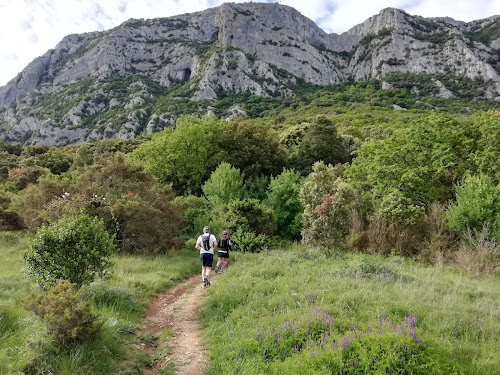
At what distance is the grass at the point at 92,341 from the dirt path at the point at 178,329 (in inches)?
11.9

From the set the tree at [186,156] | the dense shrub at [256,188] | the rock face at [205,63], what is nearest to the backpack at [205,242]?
the dense shrub at [256,188]

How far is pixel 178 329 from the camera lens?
24.2 feet

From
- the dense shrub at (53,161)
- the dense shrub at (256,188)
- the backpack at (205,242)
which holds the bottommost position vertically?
the backpack at (205,242)

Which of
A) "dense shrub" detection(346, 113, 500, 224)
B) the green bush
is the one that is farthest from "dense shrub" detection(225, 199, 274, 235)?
the green bush

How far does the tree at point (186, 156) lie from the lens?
30.2 m

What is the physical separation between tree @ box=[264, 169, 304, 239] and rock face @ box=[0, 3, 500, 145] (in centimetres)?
8203

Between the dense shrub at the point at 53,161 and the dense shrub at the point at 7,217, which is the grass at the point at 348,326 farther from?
the dense shrub at the point at 53,161

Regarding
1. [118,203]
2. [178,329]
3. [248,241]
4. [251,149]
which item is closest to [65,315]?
[178,329]

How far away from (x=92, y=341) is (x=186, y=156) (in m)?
26.0

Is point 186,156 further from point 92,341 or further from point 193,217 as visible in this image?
point 92,341

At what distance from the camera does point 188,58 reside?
465 ft

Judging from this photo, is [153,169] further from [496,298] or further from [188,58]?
[188,58]

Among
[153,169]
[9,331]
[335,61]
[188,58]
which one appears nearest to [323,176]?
[9,331]

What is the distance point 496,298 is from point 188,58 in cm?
15203
